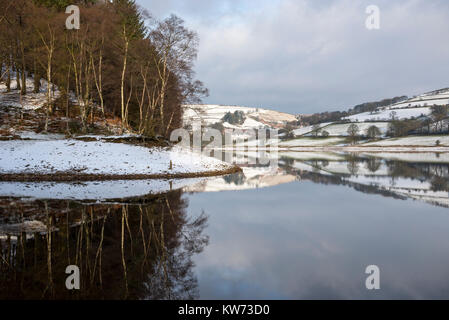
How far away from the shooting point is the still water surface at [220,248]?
534 centimetres

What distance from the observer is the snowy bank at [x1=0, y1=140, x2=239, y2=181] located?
20.8 meters

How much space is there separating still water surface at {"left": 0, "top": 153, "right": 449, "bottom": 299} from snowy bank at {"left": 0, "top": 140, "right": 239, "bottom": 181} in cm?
707

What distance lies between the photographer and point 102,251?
7.07m

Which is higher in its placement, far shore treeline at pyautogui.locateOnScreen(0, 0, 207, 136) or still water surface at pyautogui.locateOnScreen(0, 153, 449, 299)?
far shore treeline at pyautogui.locateOnScreen(0, 0, 207, 136)

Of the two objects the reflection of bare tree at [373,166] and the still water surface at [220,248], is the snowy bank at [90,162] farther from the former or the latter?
the reflection of bare tree at [373,166]

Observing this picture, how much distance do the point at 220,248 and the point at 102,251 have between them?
9.64 feet

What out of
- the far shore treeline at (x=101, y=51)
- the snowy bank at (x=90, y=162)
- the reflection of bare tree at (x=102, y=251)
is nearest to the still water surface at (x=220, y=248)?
the reflection of bare tree at (x=102, y=251)

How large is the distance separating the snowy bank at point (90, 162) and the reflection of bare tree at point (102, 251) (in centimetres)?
962

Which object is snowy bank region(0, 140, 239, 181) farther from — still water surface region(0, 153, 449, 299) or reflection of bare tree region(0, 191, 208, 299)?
reflection of bare tree region(0, 191, 208, 299)

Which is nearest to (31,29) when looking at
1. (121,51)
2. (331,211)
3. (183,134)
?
(121,51)

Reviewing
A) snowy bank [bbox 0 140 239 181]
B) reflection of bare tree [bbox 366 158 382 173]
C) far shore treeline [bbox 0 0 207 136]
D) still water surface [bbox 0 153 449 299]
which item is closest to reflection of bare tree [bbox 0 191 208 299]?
still water surface [bbox 0 153 449 299]
